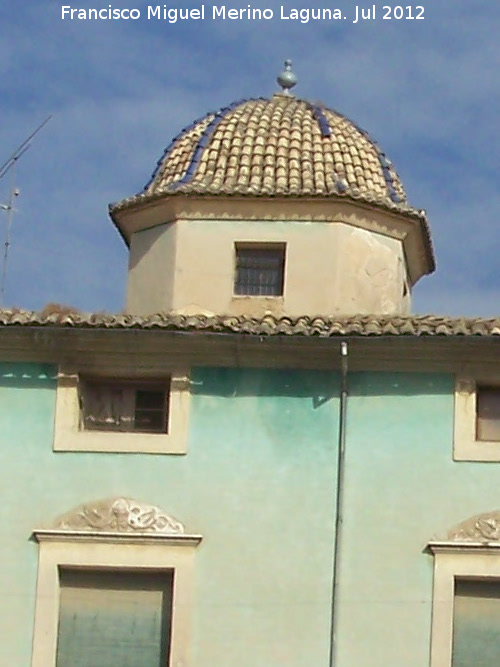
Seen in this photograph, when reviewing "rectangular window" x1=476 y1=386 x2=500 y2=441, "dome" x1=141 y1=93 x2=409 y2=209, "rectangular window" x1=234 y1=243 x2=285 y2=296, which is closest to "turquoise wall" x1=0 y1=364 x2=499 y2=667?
"rectangular window" x1=476 y1=386 x2=500 y2=441

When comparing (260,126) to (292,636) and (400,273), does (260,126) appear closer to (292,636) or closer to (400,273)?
(400,273)

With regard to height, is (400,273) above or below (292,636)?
above

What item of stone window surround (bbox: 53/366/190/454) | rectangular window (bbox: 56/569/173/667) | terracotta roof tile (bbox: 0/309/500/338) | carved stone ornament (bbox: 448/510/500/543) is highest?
terracotta roof tile (bbox: 0/309/500/338)

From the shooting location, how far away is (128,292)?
24484mm

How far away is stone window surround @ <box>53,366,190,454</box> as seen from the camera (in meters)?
19.9

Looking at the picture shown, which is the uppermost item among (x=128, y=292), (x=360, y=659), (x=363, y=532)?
(x=128, y=292)

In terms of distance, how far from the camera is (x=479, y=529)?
19.3m

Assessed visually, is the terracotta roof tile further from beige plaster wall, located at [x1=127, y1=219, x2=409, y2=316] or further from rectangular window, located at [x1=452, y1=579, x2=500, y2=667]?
beige plaster wall, located at [x1=127, y1=219, x2=409, y2=316]

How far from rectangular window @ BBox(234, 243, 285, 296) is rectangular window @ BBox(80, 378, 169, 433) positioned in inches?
144

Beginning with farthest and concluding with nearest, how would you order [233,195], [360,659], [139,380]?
[233,195], [139,380], [360,659]

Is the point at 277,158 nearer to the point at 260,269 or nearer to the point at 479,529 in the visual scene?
the point at 260,269

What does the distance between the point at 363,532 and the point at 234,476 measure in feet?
5.01

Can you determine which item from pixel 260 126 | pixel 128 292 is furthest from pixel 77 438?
pixel 260 126

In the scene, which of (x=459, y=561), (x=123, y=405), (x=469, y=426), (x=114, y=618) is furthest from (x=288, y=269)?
(x=114, y=618)
